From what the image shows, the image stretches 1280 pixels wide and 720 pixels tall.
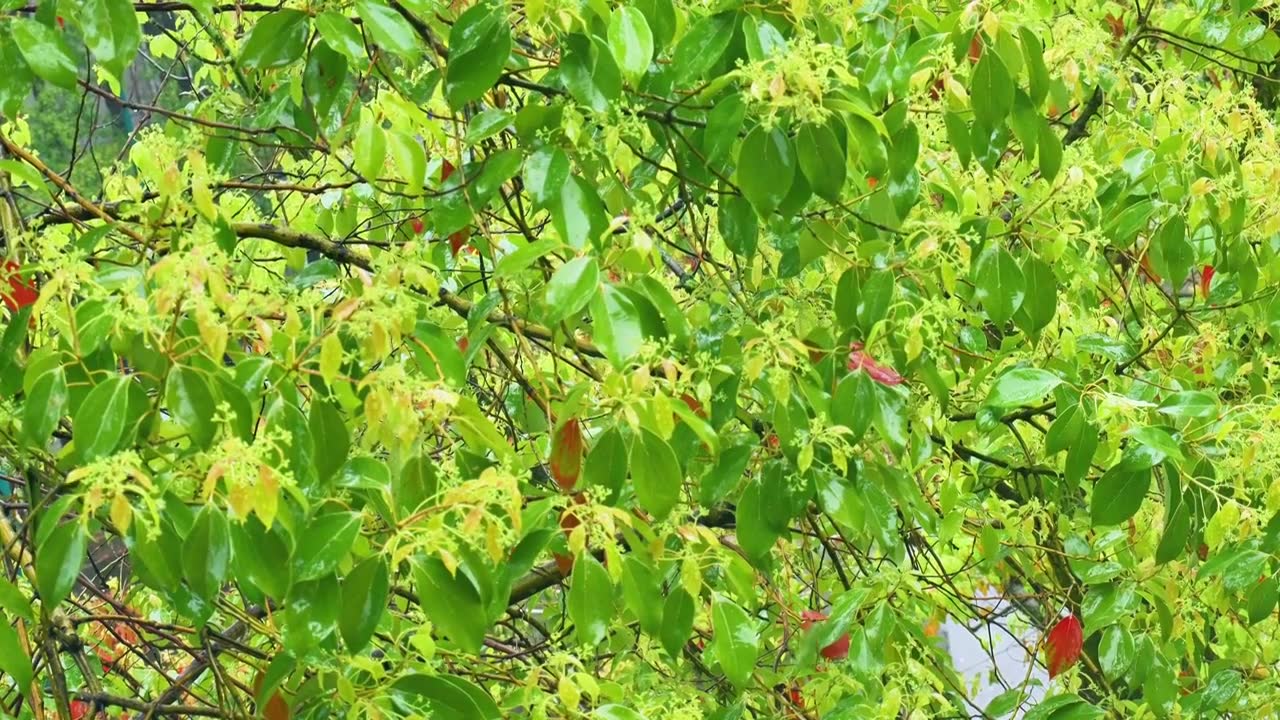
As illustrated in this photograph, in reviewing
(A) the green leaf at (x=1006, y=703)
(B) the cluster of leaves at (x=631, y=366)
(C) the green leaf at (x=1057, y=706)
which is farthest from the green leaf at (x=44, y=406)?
(A) the green leaf at (x=1006, y=703)

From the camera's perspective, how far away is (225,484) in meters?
1.46

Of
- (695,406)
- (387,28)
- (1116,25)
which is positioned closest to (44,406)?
(387,28)

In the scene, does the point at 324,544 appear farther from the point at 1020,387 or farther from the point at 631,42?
the point at 1020,387

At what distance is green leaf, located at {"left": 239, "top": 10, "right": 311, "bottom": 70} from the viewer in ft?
6.01

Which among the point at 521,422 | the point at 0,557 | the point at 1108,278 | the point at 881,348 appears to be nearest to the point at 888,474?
the point at 881,348

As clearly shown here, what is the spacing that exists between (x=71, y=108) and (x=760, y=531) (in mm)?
7636

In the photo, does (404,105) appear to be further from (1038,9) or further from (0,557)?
(1038,9)

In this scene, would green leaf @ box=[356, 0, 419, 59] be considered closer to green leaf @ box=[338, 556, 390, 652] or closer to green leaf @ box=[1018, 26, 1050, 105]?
green leaf @ box=[338, 556, 390, 652]

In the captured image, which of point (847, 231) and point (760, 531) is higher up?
point (847, 231)

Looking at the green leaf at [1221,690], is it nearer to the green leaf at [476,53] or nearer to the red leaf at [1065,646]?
the red leaf at [1065,646]

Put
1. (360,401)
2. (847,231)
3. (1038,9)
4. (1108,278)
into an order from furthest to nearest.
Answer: (1108,278) < (1038,9) < (847,231) < (360,401)

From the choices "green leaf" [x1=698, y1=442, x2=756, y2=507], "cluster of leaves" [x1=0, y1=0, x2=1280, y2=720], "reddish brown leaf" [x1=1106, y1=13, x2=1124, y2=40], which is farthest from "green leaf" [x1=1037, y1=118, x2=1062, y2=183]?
"reddish brown leaf" [x1=1106, y1=13, x2=1124, y2=40]

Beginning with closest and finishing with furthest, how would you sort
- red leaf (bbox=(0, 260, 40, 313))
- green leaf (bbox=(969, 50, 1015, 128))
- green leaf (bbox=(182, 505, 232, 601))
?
green leaf (bbox=(182, 505, 232, 601)) < red leaf (bbox=(0, 260, 40, 313)) < green leaf (bbox=(969, 50, 1015, 128))

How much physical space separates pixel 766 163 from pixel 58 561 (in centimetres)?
89
